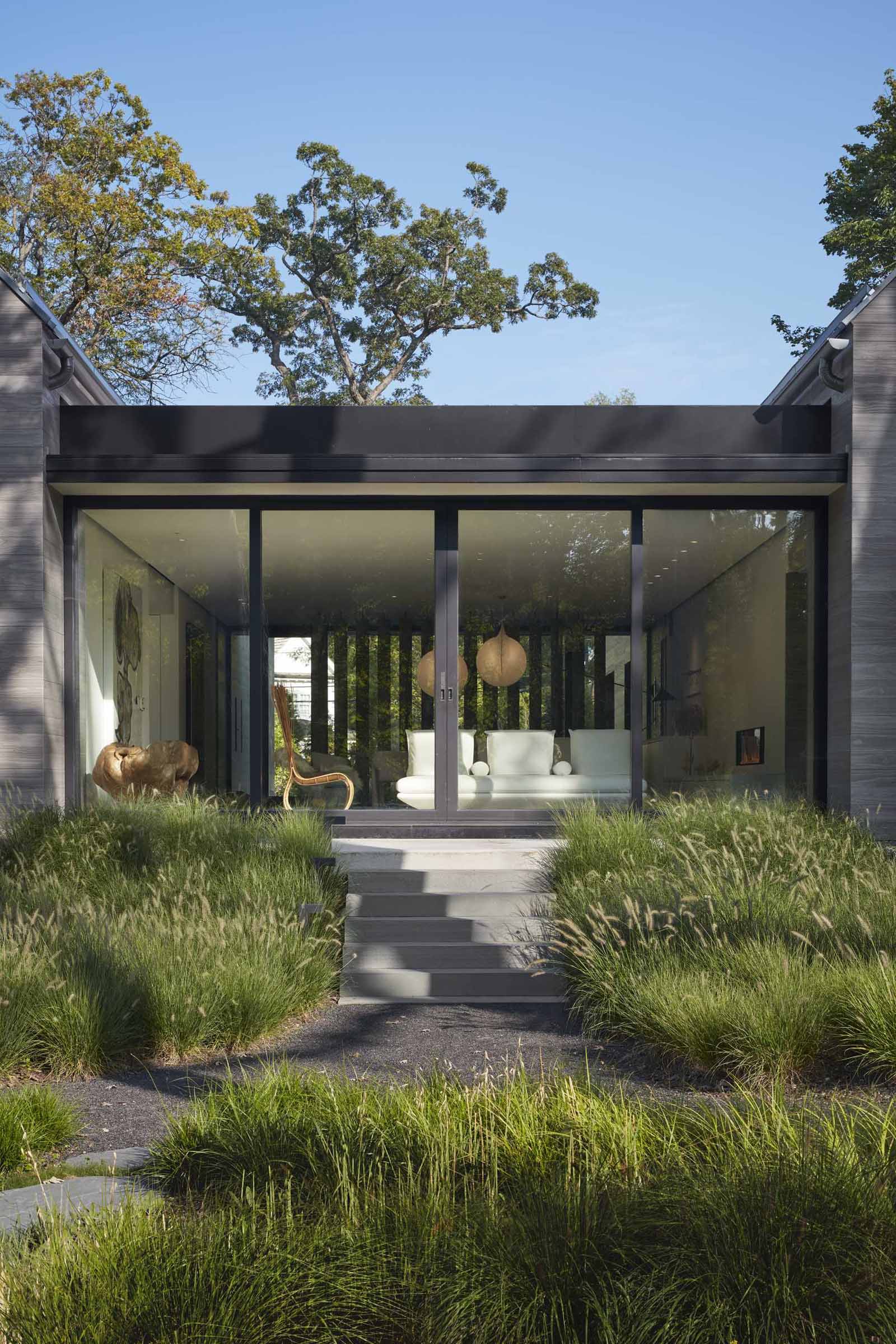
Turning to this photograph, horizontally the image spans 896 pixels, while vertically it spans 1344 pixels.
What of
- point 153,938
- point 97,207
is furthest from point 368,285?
point 153,938

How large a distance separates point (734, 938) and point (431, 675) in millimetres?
4434

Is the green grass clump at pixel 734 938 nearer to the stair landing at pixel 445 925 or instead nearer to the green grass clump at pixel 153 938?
the stair landing at pixel 445 925

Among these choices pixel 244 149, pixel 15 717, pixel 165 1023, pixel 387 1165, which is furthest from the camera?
pixel 244 149

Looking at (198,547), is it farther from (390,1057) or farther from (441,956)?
(390,1057)

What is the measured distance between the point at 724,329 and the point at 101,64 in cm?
1366

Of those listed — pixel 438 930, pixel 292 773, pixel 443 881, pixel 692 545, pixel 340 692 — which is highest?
pixel 692 545

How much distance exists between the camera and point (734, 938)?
4629mm

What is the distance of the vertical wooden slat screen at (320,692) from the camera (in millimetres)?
8836

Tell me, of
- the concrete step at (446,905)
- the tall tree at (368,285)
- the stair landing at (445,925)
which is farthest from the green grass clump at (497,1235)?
the tall tree at (368,285)

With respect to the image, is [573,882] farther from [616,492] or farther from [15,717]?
[15,717]

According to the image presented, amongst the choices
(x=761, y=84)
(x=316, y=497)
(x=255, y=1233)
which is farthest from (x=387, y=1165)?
(x=761, y=84)

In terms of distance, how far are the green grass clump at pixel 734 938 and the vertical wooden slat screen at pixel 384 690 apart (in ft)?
8.12

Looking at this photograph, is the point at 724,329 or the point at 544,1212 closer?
the point at 544,1212

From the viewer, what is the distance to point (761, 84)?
16.9 metres
